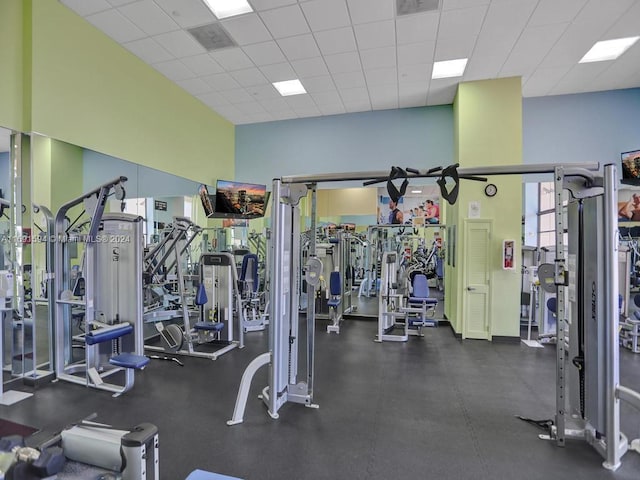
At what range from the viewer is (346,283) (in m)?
7.41

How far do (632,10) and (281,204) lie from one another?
4.76m

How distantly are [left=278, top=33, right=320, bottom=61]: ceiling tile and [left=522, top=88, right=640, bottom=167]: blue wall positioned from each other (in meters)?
4.21

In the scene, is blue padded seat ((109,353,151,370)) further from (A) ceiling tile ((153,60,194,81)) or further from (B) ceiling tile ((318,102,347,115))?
(B) ceiling tile ((318,102,347,115))

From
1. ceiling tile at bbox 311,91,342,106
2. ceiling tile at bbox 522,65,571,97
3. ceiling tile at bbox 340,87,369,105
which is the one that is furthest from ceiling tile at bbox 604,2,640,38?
ceiling tile at bbox 311,91,342,106

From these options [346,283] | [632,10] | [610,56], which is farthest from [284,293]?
[610,56]

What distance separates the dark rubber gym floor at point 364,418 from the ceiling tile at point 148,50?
4.38 meters

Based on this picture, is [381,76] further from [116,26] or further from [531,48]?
[116,26]

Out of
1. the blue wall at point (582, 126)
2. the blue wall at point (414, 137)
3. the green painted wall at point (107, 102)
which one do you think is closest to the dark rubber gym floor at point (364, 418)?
the green painted wall at point (107, 102)

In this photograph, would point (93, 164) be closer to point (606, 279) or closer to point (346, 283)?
point (346, 283)

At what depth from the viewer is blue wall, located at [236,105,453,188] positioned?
656 centimetres

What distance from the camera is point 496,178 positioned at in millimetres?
5387

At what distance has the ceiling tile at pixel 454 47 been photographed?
4434 mm

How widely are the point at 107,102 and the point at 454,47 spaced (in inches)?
192

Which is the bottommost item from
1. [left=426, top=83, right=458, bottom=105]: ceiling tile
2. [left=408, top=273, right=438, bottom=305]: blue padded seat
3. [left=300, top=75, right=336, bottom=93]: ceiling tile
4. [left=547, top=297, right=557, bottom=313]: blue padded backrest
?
[left=547, top=297, right=557, bottom=313]: blue padded backrest
